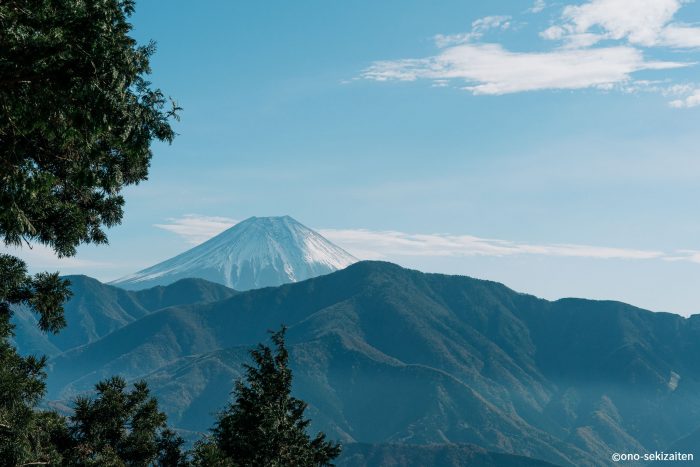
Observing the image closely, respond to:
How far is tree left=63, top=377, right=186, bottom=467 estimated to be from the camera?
32.6 m

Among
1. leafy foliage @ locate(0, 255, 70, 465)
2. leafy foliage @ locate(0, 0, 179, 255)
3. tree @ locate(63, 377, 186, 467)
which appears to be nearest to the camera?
leafy foliage @ locate(0, 0, 179, 255)

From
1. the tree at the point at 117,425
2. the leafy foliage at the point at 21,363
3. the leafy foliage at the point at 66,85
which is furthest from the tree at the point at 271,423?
the leafy foliage at the point at 66,85

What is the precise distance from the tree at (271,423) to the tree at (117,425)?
Answer: 370 cm

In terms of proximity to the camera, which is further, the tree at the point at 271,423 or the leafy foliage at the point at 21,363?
the tree at the point at 271,423

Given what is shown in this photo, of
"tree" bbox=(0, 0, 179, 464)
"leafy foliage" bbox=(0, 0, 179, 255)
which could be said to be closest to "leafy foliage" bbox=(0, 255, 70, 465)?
"tree" bbox=(0, 0, 179, 464)

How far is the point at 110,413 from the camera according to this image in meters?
33.5

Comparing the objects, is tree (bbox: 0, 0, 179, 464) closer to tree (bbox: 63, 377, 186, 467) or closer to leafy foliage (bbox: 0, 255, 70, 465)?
leafy foliage (bbox: 0, 255, 70, 465)

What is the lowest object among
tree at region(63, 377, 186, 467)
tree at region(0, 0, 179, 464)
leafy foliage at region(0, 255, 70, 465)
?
tree at region(63, 377, 186, 467)

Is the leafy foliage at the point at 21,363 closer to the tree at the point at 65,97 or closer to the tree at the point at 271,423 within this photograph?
the tree at the point at 65,97

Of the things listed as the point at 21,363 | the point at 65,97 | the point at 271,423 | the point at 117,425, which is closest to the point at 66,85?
the point at 65,97

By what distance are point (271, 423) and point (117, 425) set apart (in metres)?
8.24

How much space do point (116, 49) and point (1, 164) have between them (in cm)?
290

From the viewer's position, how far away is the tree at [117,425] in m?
32.6

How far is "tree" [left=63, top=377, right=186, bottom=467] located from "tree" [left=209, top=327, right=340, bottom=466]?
12.1 feet
